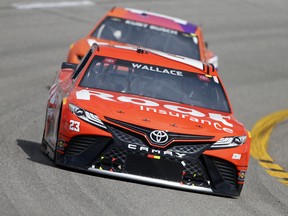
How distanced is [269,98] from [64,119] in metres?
9.97

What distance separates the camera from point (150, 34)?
1572cm

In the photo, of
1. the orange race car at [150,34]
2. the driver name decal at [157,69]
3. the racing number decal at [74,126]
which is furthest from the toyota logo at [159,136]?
the orange race car at [150,34]

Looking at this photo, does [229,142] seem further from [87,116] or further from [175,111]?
[87,116]

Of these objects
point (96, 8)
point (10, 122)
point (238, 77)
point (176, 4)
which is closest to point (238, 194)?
point (10, 122)

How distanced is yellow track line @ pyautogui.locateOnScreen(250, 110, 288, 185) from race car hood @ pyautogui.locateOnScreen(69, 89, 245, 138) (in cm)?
190

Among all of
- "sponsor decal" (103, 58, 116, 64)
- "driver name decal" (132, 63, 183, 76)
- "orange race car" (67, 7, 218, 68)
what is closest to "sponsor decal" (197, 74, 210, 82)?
"driver name decal" (132, 63, 183, 76)

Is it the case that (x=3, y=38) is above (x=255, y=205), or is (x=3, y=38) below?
below

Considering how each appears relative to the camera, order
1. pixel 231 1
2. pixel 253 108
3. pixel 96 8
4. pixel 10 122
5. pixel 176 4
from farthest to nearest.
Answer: pixel 231 1, pixel 176 4, pixel 96 8, pixel 253 108, pixel 10 122

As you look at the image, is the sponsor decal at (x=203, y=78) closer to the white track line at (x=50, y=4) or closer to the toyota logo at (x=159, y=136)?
the toyota logo at (x=159, y=136)

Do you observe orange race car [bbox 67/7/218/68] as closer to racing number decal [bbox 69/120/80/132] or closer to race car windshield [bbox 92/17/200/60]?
race car windshield [bbox 92/17/200/60]

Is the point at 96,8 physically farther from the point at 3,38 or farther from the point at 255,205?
the point at 255,205

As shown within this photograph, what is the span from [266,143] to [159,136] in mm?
5344

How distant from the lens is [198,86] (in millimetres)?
10617

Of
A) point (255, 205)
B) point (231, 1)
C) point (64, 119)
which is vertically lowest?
point (231, 1)
